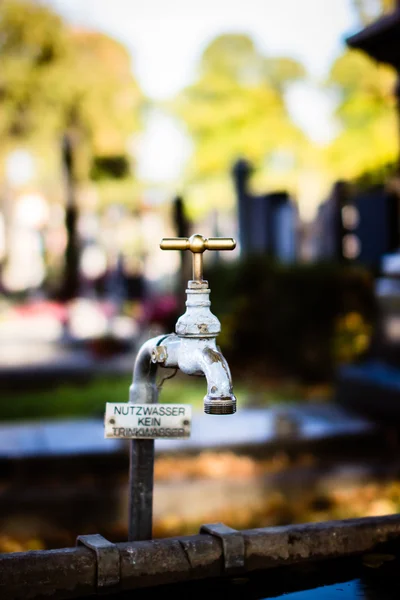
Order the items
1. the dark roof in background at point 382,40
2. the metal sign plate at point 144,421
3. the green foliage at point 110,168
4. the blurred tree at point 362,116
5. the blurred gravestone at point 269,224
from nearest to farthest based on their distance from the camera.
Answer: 1. the metal sign plate at point 144,421
2. the dark roof in background at point 382,40
3. the blurred gravestone at point 269,224
4. the blurred tree at point 362,116
5. the green foliage at point 110,168

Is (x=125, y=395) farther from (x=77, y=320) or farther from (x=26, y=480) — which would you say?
(x=77, y=320)

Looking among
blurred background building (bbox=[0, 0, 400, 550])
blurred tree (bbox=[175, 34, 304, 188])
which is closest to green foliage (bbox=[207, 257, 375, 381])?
blurred background building (bbox=[0, 0, 400, 550])

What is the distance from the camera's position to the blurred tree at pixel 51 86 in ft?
75.8

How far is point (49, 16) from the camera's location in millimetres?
23750

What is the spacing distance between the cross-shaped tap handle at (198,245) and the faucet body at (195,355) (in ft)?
0.19

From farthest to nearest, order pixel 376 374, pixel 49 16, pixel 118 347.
Result: pixel 49 16 < pixel 118 347 < pixel 376 374

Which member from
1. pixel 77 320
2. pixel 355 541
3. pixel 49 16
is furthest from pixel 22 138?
pixel 355 541

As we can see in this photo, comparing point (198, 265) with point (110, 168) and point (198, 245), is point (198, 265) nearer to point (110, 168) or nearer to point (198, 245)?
point (198, 245)

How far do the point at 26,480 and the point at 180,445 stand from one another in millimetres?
1057

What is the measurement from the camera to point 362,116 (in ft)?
62.5

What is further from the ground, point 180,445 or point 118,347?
point 118,347

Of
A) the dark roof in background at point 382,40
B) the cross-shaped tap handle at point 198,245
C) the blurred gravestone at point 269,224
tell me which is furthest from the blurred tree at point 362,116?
the cross-shaped tap handle at point 198,245

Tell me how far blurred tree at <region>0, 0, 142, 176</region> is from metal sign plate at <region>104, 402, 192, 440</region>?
71.0 ft

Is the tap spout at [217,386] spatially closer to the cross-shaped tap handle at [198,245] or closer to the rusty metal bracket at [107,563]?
the cross-shaped tap handle at [198,245]
